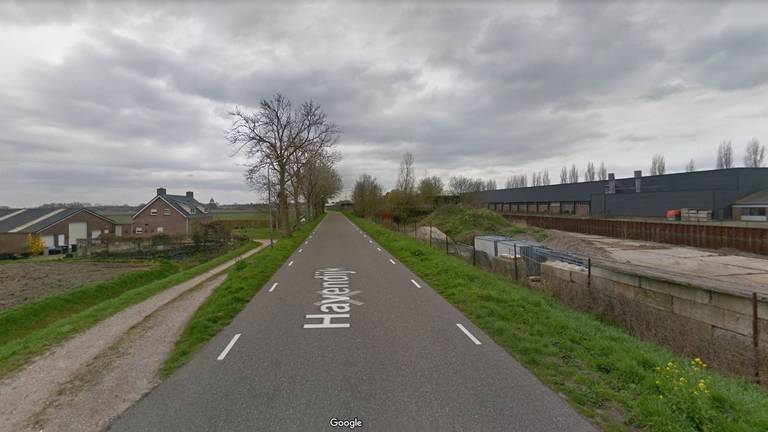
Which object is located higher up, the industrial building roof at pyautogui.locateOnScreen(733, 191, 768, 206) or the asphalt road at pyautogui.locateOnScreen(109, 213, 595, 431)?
the industrial building roof at pyautogui.locateOnScreen(733, 191, 768, 206)

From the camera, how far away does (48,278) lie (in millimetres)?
22031

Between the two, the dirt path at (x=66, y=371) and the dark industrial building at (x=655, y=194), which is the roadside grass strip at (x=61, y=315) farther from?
the dark industrial building at (x=655, y=194)

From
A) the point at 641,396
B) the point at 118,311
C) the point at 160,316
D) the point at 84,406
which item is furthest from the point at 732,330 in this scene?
the point at 118,311

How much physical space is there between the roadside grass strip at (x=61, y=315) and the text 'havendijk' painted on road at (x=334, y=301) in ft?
17.3

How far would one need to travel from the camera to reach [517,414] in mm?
4031

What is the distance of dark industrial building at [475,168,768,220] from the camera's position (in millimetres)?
45188

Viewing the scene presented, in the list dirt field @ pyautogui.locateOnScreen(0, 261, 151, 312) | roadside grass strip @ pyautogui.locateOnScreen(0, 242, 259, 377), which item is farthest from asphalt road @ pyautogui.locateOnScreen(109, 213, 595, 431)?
dirt field @ pyautogui.locateOnScreen(0, 261, 151, 312)

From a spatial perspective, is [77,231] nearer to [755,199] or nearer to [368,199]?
[368,199]

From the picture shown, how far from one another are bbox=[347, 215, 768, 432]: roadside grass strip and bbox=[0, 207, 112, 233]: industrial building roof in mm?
57963

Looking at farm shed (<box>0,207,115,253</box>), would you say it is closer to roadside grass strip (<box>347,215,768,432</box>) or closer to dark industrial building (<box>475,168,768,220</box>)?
roadside grass strip (<box>347,215,768,432</box>)

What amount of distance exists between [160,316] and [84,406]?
5190 millimetres

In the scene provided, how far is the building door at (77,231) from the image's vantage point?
4788 cm

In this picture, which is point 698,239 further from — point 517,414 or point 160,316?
point 160,316

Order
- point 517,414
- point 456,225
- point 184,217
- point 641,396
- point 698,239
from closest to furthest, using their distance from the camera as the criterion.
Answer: point 517,414 < point 641,396 < point 698,239 < point 456,225 < point 184,217
